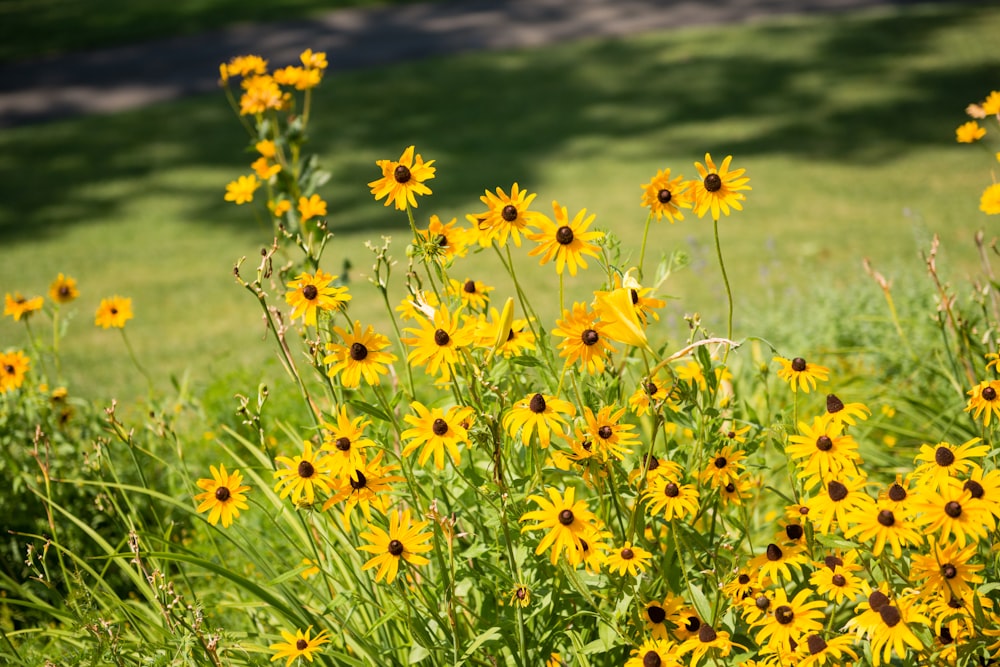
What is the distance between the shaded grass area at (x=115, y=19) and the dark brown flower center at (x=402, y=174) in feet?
42.2

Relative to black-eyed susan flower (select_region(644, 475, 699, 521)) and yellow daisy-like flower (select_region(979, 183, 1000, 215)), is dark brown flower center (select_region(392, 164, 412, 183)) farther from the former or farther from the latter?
yellow daisy-like flower (select_region(979, 183, 1000, 215))

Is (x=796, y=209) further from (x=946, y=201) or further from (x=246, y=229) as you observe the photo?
(x=246, y=229)

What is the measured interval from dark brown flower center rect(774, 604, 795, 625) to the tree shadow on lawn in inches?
225

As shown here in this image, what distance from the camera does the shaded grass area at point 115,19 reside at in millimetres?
13453

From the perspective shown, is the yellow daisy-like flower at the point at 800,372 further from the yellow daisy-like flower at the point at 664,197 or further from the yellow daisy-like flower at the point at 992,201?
the yellow daisy-like flower at the point at 992,201

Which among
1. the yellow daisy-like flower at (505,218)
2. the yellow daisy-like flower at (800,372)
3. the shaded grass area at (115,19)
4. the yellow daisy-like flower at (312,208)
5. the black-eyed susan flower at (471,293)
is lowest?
the yellow daisy-like flower at (800,372)

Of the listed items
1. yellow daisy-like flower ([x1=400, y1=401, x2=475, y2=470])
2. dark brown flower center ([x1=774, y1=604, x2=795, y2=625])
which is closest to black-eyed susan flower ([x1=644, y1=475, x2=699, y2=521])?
dark brown flower center ([x1=774, y1=604, x2=795, y2=625])

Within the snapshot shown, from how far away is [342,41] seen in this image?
1265cm

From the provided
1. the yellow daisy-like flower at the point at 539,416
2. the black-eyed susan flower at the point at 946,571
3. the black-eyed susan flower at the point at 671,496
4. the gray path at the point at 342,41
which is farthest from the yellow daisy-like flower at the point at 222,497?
the gray path at the point at 342,41

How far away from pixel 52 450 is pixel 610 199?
196 inches

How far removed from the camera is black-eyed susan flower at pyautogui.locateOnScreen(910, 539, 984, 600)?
1.71m

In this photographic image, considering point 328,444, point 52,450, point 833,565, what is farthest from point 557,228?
point 52,450

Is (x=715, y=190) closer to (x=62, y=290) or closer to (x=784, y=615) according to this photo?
(x=784, y=615)

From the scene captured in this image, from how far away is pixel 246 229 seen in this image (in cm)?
753
